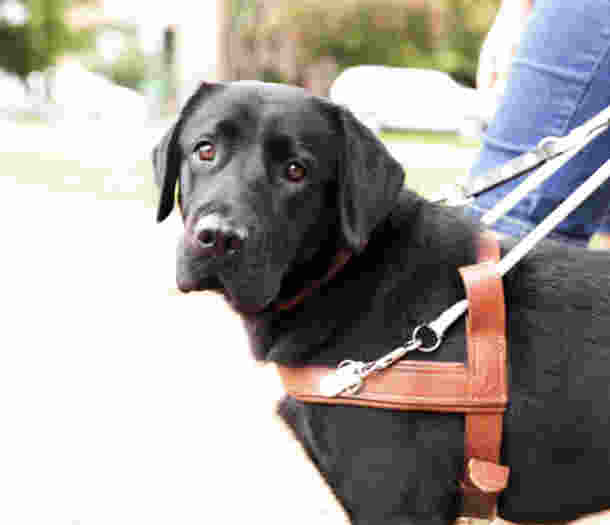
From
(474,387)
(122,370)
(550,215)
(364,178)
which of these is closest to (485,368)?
(474,387)

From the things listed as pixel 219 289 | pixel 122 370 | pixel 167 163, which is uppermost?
pixel 167 163

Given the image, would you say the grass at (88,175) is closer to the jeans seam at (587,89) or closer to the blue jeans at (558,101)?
the blue jeans at (558,101)

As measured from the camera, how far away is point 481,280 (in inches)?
83.4

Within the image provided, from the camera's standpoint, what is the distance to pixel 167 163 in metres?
2.56

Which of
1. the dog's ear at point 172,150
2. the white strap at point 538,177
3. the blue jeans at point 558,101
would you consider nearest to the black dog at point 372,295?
the dog's ear at point 172,150

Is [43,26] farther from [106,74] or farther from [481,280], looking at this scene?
[481,280]

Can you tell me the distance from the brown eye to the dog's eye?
10.4 inches

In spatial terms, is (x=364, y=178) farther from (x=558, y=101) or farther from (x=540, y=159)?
(x=558, y=101)

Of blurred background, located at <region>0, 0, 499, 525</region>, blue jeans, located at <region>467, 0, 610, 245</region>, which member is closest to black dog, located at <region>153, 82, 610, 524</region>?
blurred background, located at <region>0, 0, 499, 525</region>

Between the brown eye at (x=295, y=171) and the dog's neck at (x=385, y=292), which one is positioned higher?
the brown eye at (x=295, y=171)

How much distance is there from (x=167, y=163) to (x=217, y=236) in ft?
1.82

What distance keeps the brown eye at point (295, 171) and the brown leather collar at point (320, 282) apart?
0.27 metres

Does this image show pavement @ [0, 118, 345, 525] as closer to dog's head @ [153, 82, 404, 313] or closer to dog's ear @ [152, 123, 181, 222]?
dog's head @ [153, 82, 404, 313]

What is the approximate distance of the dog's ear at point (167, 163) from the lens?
2545 mm
